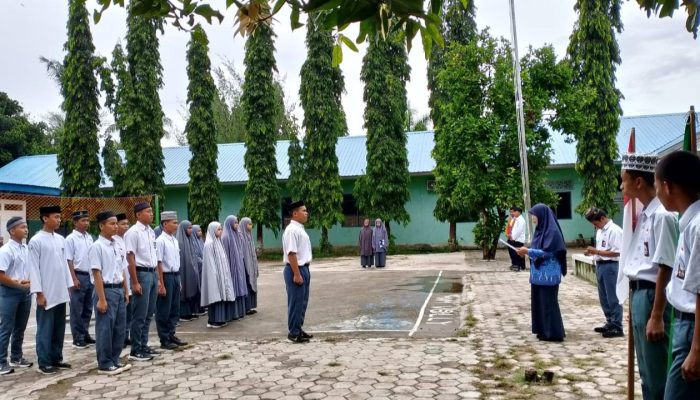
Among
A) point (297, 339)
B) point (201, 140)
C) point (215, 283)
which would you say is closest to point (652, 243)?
point (297, 339)

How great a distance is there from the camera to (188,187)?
2508cm

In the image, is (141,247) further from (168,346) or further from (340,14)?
(340,14)

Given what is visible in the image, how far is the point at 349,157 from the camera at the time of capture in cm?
2636

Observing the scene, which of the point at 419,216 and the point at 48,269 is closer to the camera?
the point at 48,269

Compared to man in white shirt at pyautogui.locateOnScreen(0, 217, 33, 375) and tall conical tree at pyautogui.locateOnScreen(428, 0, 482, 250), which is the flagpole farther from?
man in white shirt at pyautogui.locateOnScreen(0, 217, 33, 375)

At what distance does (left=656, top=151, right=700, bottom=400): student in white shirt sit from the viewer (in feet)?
7.75

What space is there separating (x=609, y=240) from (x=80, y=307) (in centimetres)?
663

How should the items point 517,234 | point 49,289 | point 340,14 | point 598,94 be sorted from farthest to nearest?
point 598,94, point 517,234, point 49,289, point 340,14

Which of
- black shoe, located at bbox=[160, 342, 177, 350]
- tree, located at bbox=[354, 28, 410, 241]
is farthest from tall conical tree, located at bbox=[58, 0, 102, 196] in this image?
black shoe, located at bbox=[160, 342, 177, 350]

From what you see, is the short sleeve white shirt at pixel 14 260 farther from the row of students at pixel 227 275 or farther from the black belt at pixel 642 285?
the black belt at pixel 642 285

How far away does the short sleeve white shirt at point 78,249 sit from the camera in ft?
22.6

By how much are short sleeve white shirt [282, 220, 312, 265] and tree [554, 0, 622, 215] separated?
657 inches

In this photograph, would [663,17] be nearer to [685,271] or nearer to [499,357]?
[685,271]

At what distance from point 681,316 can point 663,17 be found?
154cm
